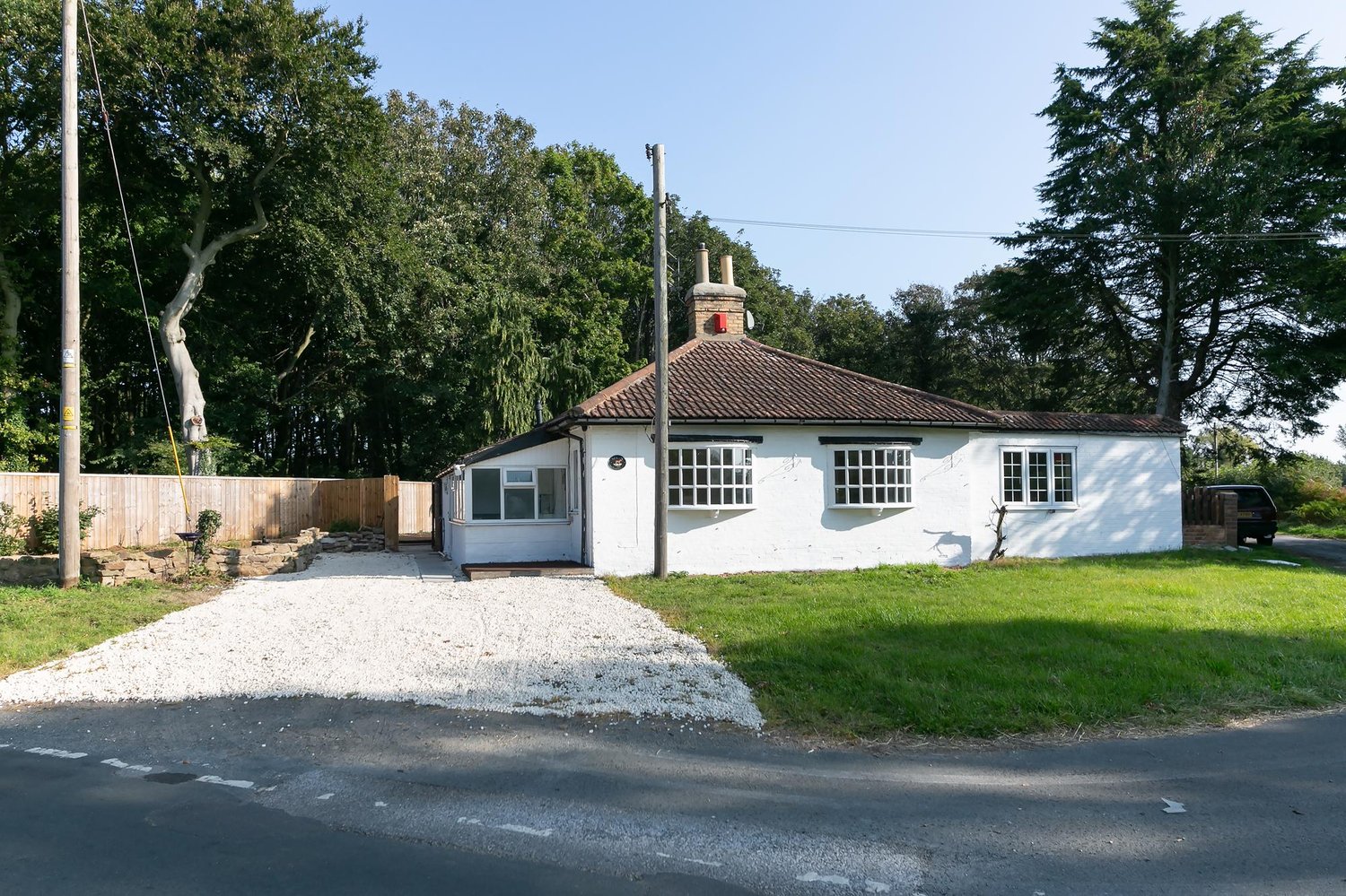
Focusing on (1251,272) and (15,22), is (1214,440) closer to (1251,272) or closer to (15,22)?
(1251,272)

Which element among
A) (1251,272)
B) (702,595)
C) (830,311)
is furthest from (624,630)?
(830,311)

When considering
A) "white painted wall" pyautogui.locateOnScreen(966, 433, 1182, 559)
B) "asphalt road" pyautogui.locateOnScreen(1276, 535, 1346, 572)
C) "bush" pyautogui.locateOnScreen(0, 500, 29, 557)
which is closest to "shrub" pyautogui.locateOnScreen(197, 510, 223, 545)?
"bush" pyautogui.locateOnScreen(0, 500, 29, 557)

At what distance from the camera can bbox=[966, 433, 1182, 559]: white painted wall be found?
1833cm

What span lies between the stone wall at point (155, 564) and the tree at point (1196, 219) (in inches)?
1054

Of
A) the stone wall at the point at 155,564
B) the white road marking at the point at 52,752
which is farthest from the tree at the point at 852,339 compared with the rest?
the white road marking at the point at 52,752

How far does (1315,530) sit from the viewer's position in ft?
97.2

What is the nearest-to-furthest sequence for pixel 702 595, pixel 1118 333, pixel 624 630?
pixel 624 630 → pixel 702 595 → pixel 1118 333

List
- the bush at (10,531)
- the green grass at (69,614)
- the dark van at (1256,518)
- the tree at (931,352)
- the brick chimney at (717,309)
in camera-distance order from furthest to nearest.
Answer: the tree at (931,352)
the dark van at (1256,518)
the brick chimney at (717,309)
the bush at (10,531)
the green grass at (69,614)

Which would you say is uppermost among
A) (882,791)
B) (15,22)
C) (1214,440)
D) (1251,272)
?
(15,22)

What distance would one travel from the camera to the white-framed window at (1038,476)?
1861cm

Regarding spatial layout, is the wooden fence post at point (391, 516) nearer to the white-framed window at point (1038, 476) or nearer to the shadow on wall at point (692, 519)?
the shadow on wall at point (692, 519)

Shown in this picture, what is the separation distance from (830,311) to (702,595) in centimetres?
3468

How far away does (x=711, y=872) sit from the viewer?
4227mm

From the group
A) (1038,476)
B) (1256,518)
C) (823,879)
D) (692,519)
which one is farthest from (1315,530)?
(823,879)
